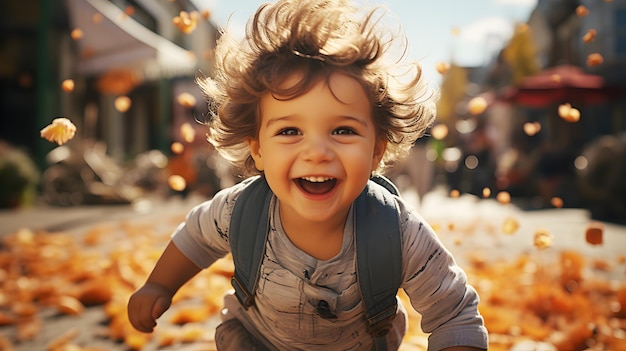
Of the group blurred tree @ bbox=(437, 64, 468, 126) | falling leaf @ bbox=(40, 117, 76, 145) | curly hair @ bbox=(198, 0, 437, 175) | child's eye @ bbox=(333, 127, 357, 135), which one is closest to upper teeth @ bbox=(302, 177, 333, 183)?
child's eye @ bbox=(333, 127, 357, 135)

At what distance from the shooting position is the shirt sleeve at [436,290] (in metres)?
1.61

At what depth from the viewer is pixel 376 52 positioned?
166 cm

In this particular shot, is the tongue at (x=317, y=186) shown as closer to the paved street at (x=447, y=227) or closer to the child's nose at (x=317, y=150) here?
the child's nose at (x=317, y=150)

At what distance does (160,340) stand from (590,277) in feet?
9.47

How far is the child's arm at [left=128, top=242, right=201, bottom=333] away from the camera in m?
1.82

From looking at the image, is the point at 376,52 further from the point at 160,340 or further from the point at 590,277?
the point at 590,277

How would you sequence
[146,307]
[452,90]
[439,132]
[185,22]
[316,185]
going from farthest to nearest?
[452,90] → [439,132] → [185,22] → [146,307] → [316,185]

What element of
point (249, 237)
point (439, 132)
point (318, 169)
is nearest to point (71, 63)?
point (439, 132)

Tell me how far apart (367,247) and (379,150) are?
340 mm

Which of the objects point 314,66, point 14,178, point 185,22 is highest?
point 185,22

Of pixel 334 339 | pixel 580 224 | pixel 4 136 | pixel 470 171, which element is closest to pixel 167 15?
pixel 4 136

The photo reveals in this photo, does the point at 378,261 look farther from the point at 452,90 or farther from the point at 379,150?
the point at 452,90

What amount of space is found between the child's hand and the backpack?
254 mm

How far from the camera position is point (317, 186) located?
5.24ft
